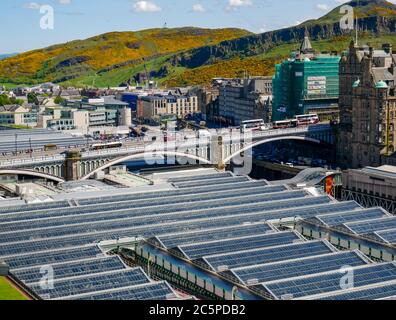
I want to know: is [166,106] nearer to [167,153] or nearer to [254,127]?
[254,127]

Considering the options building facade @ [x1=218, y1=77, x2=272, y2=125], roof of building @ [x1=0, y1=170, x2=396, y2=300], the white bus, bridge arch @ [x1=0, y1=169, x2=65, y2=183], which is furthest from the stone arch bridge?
building facade @ [x1=218, y1=77, x2=272, y2=125]

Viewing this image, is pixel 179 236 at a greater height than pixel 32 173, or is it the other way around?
pixel 32 173

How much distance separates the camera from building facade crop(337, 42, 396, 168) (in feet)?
348

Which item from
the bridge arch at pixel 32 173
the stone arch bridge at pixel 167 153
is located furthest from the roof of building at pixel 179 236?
the bridge arch at pixel 32 173

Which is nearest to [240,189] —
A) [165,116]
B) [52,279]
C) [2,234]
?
[2,234]

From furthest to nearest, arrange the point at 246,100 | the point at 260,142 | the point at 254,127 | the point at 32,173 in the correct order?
the point at 246,100 < the point at 254,127 < the point at 260,142 < the point at 32,173

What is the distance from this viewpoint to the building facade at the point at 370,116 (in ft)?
348

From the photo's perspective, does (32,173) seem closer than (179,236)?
No

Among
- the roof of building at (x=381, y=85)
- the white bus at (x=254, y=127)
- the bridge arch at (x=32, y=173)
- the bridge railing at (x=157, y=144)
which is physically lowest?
the bridge arch at (x=32, y=173)

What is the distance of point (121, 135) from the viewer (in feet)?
500

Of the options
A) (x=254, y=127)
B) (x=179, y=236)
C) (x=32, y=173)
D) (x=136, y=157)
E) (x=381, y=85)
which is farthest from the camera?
(x=254, y=127)

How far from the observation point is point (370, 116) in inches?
4259

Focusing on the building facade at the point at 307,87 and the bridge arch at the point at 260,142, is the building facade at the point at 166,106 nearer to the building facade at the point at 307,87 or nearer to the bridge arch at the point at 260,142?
the building facade at the point at 307,87

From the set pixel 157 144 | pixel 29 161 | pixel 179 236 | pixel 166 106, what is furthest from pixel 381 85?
pixel 166 106
